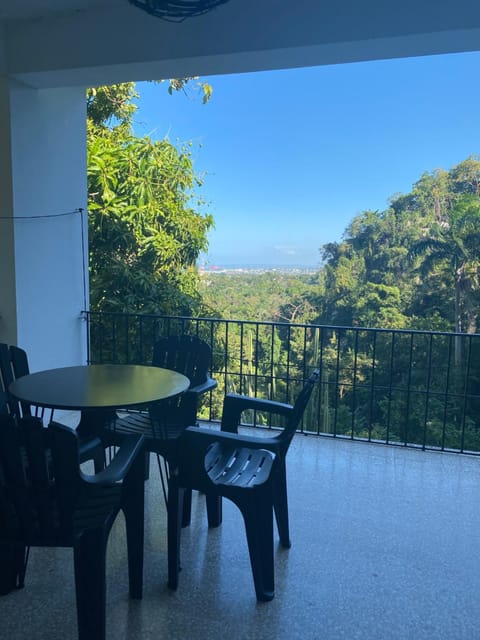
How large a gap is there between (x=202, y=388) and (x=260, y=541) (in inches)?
39.5

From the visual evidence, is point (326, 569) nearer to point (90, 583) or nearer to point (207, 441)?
point (207, 441)

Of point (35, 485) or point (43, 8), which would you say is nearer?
point (35, 485)

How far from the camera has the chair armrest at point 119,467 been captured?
5.02ft

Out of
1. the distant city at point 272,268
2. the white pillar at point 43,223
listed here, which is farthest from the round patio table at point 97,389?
the distant city at point 272,268

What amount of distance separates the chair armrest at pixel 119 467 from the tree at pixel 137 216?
458 cm

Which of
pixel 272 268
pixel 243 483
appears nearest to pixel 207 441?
pixel 243 483

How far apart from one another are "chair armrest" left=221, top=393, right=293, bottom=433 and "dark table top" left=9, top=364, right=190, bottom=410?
0.26 meters

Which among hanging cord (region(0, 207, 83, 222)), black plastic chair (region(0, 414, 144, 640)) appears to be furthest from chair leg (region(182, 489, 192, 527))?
hanging cord (region(0, 207, 83, 222))

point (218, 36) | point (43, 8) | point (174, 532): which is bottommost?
point (174, 532)

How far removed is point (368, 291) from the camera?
49.2 feet

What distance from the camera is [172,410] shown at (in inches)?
112


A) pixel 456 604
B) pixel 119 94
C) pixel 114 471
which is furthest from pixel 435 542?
pixel 119 94

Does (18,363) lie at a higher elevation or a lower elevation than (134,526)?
higher

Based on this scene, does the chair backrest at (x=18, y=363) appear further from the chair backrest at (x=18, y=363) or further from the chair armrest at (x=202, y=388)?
the chair armrest at (x=202, y=388)
